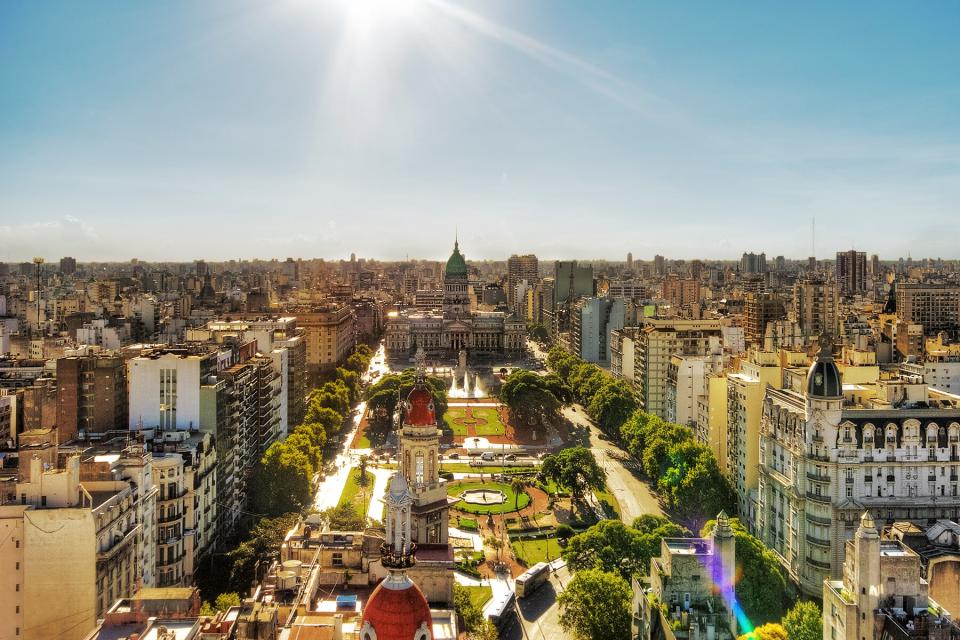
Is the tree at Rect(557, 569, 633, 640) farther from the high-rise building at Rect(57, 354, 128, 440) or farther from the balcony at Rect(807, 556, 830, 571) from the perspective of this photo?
the high-rise building at Rect(57, 354, 128, 440)

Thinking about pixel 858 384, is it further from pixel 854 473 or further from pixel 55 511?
pixel 55 511

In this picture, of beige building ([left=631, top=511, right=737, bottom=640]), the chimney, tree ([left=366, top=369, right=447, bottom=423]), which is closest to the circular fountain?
tree ([left=366, top=369, right=447, bottom=423])

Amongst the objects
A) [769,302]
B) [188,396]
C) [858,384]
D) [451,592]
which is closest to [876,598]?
[451,592]

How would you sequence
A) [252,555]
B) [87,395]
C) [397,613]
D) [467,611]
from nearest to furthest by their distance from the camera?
[397,613] < [467,611] < [252,555] < [87,395]

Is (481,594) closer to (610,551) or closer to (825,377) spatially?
(610,551)

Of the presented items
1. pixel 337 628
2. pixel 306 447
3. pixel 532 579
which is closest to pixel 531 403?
pixel 306 447
